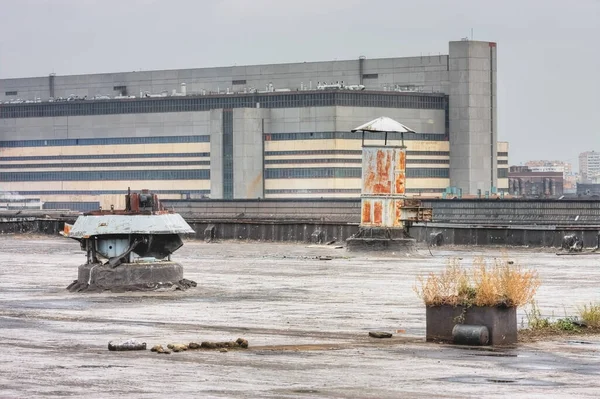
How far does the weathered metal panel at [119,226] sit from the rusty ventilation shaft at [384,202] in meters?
24.1

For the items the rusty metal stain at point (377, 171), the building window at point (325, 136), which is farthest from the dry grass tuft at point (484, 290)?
the building window at point (325, 136)

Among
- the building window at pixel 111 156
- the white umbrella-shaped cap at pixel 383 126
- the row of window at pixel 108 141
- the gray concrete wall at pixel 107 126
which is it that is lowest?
the white umbrella-shaped cap at pixel 383 126

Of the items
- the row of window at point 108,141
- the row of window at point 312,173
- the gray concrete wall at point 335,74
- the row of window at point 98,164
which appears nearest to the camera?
the row of window at point 312,173

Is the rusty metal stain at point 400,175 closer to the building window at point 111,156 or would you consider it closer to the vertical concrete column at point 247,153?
the vertical concrete column at point 247,153

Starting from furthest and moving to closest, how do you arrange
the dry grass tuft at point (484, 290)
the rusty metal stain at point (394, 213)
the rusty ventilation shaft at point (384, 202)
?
1. the rusty metal stain at point (394, 213)
2. the rusty ventilation shaft at point (384, 202)
3. the dry grass tuft at point (484, 290)

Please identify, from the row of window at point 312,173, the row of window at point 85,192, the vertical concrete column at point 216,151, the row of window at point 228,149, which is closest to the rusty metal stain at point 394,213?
the row of window at point 312,173

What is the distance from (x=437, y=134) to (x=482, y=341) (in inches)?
6308

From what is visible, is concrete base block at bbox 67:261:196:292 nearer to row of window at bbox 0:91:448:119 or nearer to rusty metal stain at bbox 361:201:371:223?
rusty metal stain at bbox 361:201:371:223

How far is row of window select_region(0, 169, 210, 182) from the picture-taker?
179750mm

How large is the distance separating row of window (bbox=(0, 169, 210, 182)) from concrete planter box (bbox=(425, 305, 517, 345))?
156441 millimetres

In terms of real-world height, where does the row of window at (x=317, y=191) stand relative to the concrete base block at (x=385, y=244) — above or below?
above

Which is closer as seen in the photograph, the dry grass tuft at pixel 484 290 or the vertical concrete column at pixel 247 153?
the dry grass tuft at pixel 484 290

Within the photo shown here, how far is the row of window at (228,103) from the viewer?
172m

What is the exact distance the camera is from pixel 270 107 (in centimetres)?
17438
